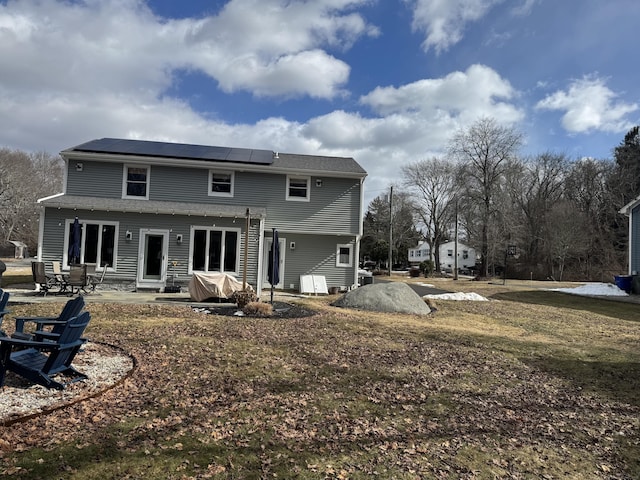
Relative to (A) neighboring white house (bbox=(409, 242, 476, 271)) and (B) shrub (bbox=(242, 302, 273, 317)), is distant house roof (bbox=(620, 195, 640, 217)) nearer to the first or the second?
(B) shrub (bbox=(242, 302, 273, 317))

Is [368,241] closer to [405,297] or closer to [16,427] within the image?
[405,297]

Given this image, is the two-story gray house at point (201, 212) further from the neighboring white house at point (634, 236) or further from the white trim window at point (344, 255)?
the neighboring white house at point (634, 236)

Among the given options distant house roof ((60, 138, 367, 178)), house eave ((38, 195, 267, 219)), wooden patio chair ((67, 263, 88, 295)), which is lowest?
wooden patio chair ((67, 263, 88, 295))

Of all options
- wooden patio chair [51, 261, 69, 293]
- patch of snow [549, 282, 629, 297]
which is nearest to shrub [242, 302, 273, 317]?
wooden patio chair [51, 261, 69, 293]

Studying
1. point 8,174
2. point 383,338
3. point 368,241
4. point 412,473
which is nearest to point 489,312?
point 383,338

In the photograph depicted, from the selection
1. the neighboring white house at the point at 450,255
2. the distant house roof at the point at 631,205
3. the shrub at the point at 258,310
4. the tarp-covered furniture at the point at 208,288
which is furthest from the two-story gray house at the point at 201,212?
the neighboring white house at the point at 450,255

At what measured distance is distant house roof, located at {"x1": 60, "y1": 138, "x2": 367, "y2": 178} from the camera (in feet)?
59.2

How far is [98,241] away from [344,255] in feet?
33.5

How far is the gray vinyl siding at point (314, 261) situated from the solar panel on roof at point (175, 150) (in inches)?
155

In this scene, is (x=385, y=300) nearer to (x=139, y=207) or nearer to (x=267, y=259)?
(x=267, y=259)

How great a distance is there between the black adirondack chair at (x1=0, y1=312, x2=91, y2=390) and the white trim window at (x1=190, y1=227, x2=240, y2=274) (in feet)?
38.5

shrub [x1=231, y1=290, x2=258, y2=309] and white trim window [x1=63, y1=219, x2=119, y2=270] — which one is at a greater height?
white trim window [x1=63, y1=219, x2=119, y2=270]

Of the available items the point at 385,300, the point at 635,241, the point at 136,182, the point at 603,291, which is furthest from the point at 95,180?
the point at 635,241

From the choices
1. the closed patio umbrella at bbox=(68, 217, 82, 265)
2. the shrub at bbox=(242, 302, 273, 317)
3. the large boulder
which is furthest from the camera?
the closed patio umbrella at bbox=(68, 217, 82, 265)
